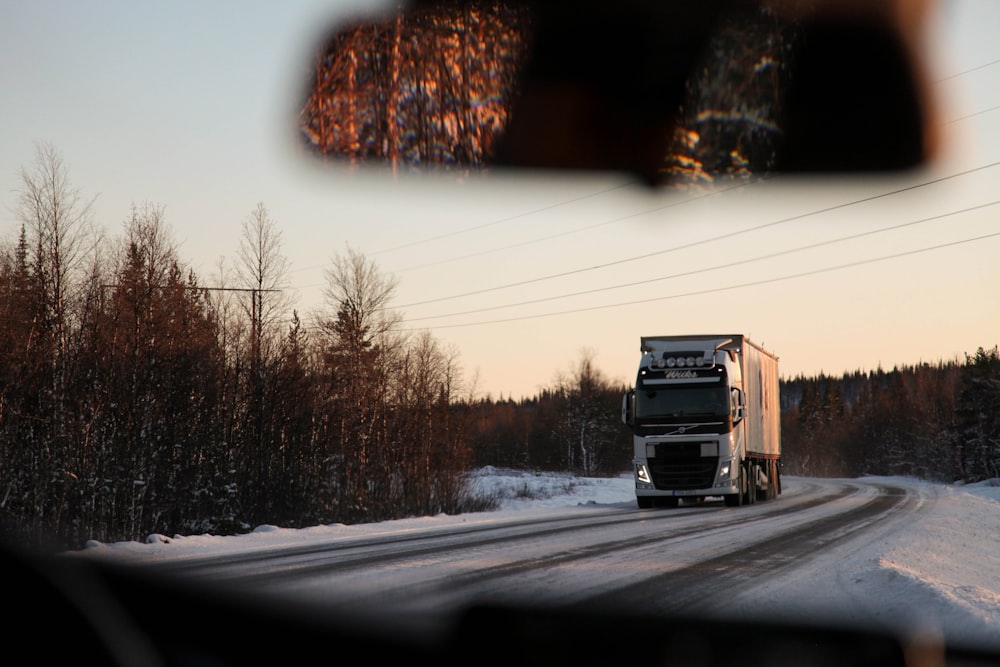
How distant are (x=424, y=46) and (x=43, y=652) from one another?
3.91 m

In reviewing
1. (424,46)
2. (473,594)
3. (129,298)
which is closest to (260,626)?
(424,46)

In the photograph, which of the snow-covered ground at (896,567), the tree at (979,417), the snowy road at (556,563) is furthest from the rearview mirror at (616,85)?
the tree at (979,417)

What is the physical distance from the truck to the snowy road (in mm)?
4786

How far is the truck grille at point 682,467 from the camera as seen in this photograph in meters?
25.3

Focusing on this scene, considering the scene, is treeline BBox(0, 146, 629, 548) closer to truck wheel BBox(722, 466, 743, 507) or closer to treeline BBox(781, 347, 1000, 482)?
truck wheel BBox(722, 466, 743, 507)

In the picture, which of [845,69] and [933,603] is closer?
[845,69]

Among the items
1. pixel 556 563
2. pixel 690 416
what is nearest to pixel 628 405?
pixel 690 416

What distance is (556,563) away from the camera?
11742 millimetres

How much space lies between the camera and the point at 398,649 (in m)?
2.26

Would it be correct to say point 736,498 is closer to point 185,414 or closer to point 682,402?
point 682,402

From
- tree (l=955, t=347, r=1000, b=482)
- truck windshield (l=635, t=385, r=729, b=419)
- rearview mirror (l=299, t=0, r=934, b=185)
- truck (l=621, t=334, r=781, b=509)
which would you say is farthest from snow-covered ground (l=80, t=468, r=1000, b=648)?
tree (l=955, t=347, r=1000, b=482)

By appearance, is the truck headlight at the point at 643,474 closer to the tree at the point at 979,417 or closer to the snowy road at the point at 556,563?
the snowy road at the point at 556,563

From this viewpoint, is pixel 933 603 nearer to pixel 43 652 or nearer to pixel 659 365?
pixel 43 652

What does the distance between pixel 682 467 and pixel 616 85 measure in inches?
820
